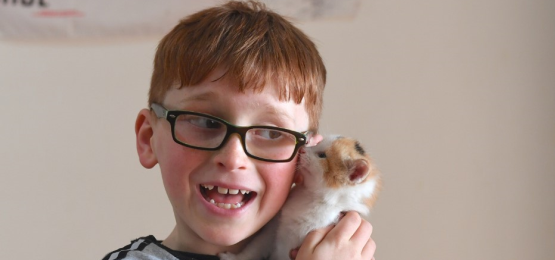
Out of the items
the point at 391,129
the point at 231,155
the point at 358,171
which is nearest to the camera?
the point at 231,155

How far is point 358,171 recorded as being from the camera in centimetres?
96

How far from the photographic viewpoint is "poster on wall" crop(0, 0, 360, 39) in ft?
5.54

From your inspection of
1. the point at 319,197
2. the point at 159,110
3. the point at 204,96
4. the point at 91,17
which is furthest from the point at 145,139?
the point at 91,17

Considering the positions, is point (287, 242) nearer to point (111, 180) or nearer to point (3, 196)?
point (111, 180)

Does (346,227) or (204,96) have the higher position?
(204,96)

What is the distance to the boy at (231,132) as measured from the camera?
871mm

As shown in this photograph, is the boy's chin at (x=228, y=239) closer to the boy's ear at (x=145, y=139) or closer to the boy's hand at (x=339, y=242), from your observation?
the boy's hand at (x=339, y=242)

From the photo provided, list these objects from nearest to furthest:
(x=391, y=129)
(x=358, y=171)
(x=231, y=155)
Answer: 1. (x=231, y=155)
2. (x=358, y=171)
3. (x=391, y=129)

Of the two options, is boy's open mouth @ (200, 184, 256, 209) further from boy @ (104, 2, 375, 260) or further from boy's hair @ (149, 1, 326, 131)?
boy's hair @ (149, 1, 326, 131)

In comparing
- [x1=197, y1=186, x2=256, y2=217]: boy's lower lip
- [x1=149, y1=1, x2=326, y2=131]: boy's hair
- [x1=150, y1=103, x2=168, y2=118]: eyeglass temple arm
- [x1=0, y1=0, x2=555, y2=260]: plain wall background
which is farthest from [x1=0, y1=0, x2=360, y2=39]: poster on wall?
[x1=197, y1=186, x2=256, y2=217]: boy's lower lip

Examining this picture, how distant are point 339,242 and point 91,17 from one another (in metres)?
1.19

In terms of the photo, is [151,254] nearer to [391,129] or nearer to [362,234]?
[362,234]

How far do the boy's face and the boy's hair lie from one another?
19mm

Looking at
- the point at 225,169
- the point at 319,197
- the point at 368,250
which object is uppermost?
the point at 225,169
